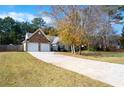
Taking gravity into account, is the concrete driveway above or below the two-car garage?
below

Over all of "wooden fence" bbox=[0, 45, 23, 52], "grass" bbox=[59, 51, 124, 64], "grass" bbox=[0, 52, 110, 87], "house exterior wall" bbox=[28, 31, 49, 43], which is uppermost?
"house exterior wall" bbox=[28, 31, 49, 43]

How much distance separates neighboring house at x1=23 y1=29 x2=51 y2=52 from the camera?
34.5ft

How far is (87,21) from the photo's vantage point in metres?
12.4

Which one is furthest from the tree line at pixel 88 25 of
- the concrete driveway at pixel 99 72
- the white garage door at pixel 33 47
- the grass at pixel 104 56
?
the concrete driveway at pixel 99 72

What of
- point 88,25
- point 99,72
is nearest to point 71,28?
point 88,25

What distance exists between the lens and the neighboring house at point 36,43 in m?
10.5

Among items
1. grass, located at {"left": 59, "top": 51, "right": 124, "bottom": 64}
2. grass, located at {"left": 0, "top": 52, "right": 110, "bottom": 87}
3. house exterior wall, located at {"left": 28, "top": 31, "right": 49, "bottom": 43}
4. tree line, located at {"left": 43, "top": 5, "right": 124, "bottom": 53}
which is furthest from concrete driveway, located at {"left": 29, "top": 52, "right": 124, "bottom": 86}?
tree line, located at {"left": 43, "top": 5, "right": 124, "bottom": 53}

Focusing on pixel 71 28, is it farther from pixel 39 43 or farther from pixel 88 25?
pixel 39 43

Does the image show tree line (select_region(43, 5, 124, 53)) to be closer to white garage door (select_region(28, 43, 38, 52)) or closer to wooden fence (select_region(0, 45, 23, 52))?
white garage door (select_region(28, 43, 38, 52))

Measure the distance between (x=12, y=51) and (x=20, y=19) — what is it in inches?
87.9

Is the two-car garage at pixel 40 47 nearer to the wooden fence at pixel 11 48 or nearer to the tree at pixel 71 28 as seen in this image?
the wooden fence at pixel 11 48

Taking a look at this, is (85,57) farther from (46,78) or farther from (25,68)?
(46,78)

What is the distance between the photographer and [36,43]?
10.8 m
